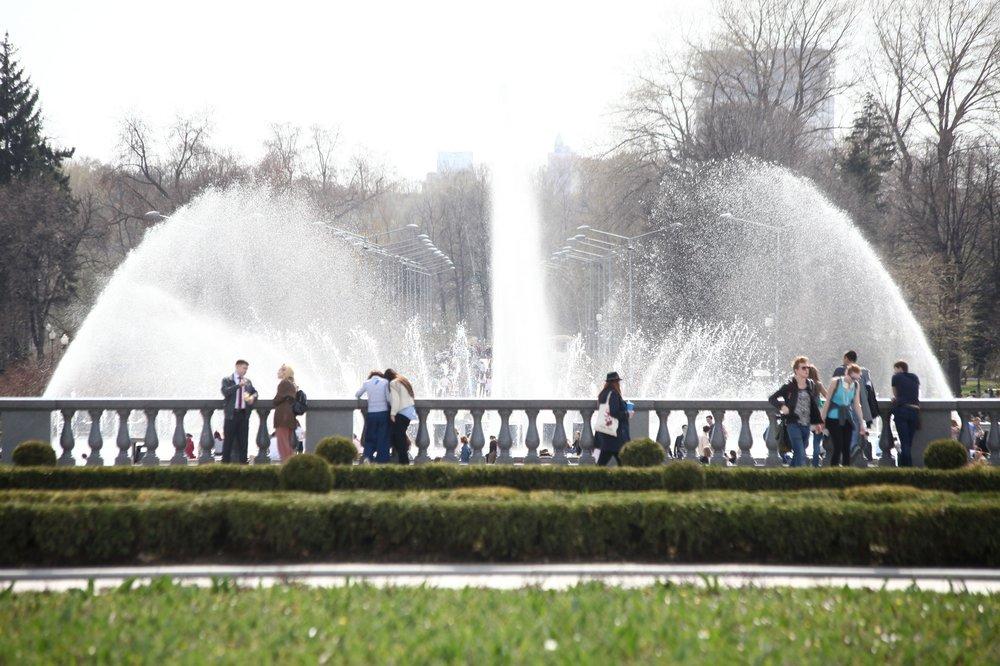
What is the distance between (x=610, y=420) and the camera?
1417cm

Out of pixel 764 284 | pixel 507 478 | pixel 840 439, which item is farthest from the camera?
pixel 764 284

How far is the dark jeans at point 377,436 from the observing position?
1534 centimetres

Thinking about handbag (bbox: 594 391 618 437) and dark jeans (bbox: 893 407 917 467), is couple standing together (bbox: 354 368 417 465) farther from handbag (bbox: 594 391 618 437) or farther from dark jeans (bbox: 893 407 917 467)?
dark jeans (bbox: 893 407 917 467)

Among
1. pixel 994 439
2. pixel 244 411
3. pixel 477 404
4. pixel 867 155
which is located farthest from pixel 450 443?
pixel 867 155

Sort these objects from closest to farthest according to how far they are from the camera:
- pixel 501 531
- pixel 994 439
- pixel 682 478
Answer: pixel 501 531, pixel 682 478, pixel 994 439

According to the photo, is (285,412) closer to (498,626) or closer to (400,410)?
(400,410)

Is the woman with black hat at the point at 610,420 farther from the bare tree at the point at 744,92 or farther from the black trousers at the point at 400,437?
the bare tree at the point at 744,92

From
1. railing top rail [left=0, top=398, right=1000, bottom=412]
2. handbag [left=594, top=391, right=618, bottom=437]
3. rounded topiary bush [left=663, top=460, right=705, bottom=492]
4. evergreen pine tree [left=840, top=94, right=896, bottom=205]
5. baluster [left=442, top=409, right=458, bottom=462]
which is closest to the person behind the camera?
rounded topiary bush [left=663, top=460, right=705, bottom=492]

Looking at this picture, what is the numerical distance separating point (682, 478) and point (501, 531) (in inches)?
99.0

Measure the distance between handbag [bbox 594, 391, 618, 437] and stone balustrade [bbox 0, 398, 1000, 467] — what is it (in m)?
0.64

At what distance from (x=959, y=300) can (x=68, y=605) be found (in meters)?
51.4

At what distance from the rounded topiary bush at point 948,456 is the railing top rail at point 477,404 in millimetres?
1940

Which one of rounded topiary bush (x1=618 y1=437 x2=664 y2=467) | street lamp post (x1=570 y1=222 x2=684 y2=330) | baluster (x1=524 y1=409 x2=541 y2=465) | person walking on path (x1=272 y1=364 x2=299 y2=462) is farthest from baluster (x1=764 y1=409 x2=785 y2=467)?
street lamp post (x1=570 y1=222 x2=684 y2=330)

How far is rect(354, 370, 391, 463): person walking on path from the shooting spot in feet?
50.3
